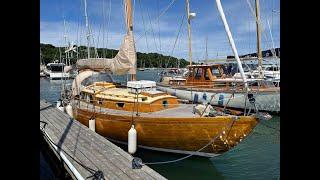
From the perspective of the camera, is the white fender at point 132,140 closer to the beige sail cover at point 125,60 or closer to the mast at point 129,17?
the beige sail cover at point 125,60

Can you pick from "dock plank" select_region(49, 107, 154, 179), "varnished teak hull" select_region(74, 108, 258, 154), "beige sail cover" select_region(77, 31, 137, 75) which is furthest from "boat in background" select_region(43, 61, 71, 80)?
"dock plank" select_region(49, 107, 154, 179)

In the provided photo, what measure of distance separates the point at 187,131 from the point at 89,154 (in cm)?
352

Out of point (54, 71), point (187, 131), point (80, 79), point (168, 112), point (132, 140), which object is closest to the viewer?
point (187, 131)

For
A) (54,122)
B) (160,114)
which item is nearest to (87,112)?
(54,122)

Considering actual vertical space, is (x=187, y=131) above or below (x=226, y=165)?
above

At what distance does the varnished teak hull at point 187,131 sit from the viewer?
1040cm

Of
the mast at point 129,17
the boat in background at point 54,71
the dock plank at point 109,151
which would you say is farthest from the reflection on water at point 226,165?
the boat in background at point 54,71

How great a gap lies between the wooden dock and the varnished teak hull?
1.66 metres

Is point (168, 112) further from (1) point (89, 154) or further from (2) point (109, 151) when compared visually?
(1) point (89, 154)

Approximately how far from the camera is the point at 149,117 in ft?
37.2

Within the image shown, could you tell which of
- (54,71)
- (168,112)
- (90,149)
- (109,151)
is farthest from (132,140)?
(54,71)

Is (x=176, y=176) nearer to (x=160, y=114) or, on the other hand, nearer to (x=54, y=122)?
(x=160, y=114)
